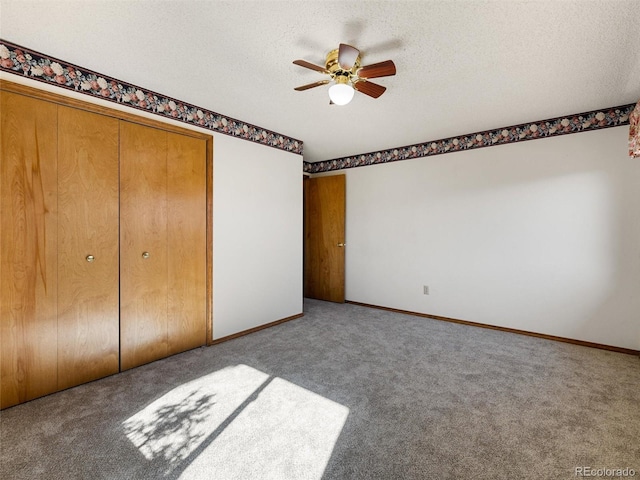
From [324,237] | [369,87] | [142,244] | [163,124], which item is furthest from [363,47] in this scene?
[324,237]

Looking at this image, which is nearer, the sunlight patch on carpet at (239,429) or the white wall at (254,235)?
the sunlight patch on carpet at (239,429)

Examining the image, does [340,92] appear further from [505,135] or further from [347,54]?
[505,135]

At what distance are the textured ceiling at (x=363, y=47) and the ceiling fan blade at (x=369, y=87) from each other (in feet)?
0.48

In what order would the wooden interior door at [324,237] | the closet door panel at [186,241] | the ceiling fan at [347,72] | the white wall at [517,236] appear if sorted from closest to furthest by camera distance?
the ceiling fan at [347,72], the closet door panel at [186,241], the white wall at [517,236], the wooden interior door at [324,237]

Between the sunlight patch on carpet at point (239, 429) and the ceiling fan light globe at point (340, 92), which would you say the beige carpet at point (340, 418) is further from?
the ceiling fan light globe at point (340, 92)

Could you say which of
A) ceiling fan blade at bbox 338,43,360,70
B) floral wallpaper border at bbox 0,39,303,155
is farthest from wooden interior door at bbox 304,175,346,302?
ceiling fan blade at bbox 338,43,360,70

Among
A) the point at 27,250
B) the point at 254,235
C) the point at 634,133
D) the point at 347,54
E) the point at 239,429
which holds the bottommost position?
the point at 239,429

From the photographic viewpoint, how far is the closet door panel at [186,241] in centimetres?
289

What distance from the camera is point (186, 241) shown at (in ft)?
9.84

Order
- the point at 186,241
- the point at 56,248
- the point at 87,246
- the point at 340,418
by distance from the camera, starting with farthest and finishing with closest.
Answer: the point at 186,241 → the point at 87,246 → the point at 56,248 → the point at 340,418

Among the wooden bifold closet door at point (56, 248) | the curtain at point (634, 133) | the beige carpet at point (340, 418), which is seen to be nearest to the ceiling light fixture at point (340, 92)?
the wooden bifold closet door at point (56, 248)

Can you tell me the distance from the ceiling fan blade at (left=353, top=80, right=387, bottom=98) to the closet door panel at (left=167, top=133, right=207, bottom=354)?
1.78m

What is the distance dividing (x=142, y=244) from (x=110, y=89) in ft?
4.37

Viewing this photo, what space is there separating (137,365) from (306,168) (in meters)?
4.03
